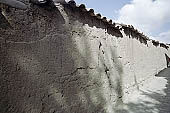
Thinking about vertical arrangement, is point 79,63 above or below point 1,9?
below

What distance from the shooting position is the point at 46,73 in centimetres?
163

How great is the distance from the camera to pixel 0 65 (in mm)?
1224

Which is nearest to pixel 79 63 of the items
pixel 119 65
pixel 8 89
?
pixel 8 89

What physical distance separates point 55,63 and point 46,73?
0.62 ft

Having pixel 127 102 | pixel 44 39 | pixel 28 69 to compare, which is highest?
pixel 44 39

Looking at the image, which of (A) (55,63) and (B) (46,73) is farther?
(A) (55,63)

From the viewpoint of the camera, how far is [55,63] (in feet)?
5.80

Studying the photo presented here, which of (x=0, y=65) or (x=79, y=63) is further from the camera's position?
(x=79, y=63)

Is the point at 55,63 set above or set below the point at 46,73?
above

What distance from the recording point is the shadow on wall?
1289mm

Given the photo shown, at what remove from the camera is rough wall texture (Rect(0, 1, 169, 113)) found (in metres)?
1.32

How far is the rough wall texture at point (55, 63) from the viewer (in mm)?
1315

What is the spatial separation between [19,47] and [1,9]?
0.36m

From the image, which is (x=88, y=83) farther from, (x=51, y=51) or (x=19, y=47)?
(x=19, y=47)
